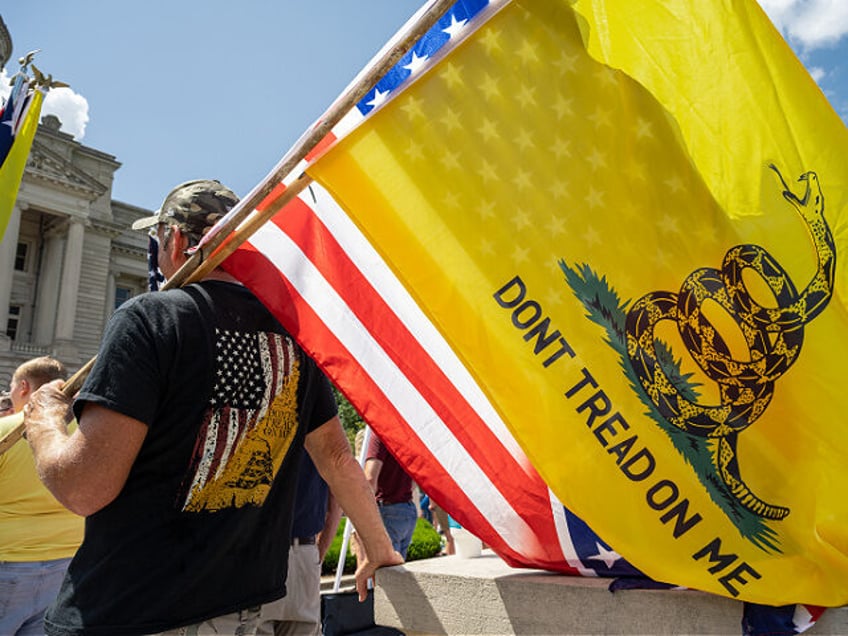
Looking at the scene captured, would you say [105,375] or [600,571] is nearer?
[105,375]

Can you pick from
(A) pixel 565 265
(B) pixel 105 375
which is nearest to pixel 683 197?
(A) pixel 565 265

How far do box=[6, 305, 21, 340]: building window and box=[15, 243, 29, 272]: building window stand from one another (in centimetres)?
273

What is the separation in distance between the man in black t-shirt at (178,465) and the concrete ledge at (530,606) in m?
0.74

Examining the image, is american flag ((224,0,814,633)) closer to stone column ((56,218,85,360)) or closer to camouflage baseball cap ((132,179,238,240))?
camouflage baseball cap ((132,179,238,240))

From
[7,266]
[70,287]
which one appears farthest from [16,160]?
[70,287]

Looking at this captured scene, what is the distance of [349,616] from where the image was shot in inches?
114

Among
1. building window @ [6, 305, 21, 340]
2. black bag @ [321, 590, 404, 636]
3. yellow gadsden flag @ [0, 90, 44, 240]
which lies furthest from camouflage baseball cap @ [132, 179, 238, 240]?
building window @ [6, 305, 21, 340]

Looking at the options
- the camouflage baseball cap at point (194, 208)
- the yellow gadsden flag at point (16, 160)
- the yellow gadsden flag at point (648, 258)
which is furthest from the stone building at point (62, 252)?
the yellow gadsden flag at point (648, 258)

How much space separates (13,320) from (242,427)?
168ft

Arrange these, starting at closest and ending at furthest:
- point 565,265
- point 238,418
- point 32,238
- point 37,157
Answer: point 238,418 → point 565,265 → point 37,157 → point 32,238

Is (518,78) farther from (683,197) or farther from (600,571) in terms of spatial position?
(600,571)

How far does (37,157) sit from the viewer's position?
43719 millimetres

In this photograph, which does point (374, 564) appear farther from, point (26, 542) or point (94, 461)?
point (26, 542)

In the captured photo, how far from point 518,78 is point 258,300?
118cm
